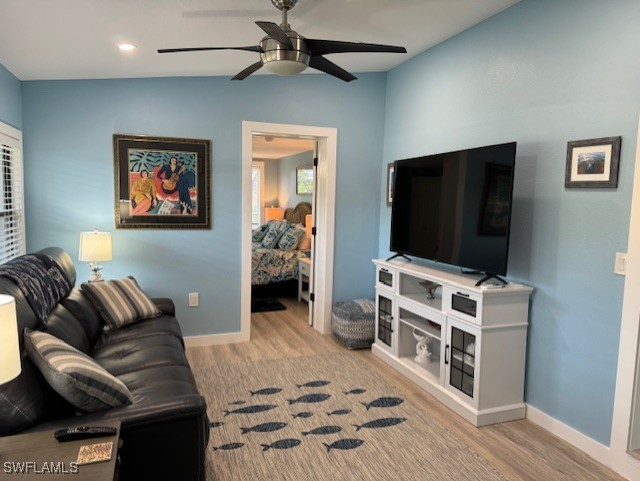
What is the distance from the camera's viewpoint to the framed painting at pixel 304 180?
818 centimetres

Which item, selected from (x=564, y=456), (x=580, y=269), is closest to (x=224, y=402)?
(x=564, y=456)

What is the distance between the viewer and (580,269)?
8.57ft

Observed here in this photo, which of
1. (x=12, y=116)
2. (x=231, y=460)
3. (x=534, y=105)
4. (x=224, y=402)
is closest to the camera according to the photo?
(x=231, y=460)

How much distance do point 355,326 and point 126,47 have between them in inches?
116

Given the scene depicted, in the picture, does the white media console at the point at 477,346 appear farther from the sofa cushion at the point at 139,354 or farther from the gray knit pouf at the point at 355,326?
the sofa cushion at the point at 139,354

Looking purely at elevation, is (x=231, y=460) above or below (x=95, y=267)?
below

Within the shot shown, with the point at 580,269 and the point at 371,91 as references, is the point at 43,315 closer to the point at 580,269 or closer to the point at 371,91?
the point at 580,269

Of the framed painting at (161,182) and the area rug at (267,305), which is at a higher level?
the framed painting at (161,182)

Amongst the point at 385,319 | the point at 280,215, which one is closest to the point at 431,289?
the point at 385,319

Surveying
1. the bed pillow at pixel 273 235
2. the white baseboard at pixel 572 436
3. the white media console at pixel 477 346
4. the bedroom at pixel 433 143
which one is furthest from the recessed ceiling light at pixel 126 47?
the bed pillow at pixel 273 235

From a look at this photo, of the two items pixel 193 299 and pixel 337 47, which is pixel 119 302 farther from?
pixel 337 47

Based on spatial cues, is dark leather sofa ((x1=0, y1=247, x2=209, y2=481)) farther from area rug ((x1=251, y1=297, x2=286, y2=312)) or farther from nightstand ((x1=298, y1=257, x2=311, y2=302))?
nightstand ((x1=298, y1=257, x2=311, y2=302))

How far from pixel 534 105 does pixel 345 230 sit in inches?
88.9

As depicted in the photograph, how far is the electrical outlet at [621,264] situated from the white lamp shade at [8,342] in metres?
2.70
